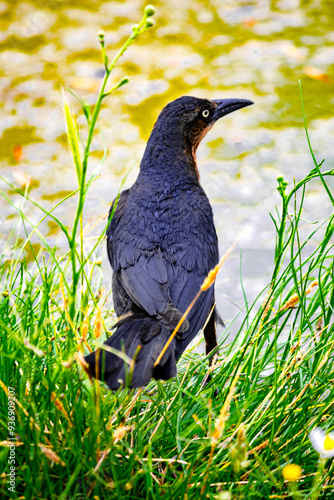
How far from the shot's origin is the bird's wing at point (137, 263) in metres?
2.53

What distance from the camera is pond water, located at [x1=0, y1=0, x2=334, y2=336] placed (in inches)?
188

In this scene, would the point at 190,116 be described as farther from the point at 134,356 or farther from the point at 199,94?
the point at 199,94

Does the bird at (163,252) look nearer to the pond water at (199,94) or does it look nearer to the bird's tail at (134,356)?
the bird's tail at (134,356)

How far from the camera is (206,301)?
2.75m

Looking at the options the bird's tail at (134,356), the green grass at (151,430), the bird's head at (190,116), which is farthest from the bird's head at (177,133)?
the green grass at (151,430)

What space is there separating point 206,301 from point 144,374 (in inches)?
34.3

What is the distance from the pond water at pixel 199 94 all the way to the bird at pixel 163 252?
3.79ft

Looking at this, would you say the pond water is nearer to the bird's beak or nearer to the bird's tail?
the bird's beak

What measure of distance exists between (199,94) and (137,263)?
3.45m

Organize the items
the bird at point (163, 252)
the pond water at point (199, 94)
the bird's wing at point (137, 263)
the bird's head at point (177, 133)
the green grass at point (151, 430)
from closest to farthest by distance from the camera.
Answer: the green grass at point (151, 430), the bird at point (163, 252), the bird's wing at point (137, 263), the bird's head at point (177, 133), the pond water at point (199, 94)

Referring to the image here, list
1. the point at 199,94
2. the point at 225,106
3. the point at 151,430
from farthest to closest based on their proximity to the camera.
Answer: the point at 199,94 → the point at 225,106 → the point at 151,430

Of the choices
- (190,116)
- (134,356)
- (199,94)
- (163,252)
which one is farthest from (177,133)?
(199,94)

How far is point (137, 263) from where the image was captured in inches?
107

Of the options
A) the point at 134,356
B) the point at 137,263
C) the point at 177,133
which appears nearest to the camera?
the point at 134,356
